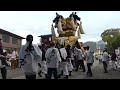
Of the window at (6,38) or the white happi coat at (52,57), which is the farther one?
the window at (6,38)

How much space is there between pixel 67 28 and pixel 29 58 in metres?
17.8

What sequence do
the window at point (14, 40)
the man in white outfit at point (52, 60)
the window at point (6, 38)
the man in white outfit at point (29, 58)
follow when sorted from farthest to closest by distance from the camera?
the window at point (14, 40) < the window at point (6, 38) < the man in white outfit at point (52, 60) < the man in white outfit at point (29, 58)

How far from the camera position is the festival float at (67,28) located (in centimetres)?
2450

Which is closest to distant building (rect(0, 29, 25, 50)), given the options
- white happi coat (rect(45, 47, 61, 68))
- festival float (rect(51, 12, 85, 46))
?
festival float (rect(51, 12, 85, 46))

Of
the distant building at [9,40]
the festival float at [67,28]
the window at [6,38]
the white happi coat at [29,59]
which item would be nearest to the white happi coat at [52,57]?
the white happi coat at [29,59]

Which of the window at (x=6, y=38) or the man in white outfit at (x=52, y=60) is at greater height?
the window at (x=6, y=38)

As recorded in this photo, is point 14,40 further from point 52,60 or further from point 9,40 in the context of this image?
point 52,60

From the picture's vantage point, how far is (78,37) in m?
24.7

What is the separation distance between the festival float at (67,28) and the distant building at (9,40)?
3141cm

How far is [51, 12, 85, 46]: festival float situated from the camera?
80.4 ft

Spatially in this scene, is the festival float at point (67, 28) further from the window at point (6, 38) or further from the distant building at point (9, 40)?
the window at point (6, 38)
